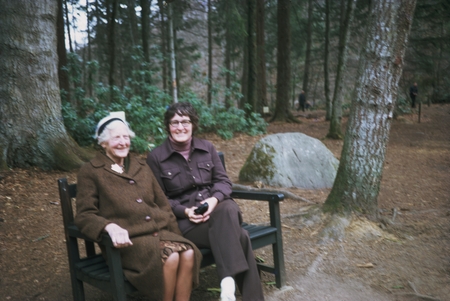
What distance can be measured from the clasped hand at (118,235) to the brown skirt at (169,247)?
274 millimetres

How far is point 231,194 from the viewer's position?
378 cm

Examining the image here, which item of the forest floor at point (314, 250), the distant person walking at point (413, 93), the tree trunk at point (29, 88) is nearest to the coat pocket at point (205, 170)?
the forest floor at point (314, 250)

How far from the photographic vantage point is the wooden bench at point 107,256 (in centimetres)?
273

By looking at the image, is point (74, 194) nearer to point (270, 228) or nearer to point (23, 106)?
point (270, 228)

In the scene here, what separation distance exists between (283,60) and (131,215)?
14.7 m

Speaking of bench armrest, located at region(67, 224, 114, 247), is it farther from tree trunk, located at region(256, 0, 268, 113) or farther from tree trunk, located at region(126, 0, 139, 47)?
tree trunk, located at region(126, 0, 139, 47)

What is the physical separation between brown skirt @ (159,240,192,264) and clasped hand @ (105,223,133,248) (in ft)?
0.90

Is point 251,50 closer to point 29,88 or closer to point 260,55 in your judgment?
point 260,55

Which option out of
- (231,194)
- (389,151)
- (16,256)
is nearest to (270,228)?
(231,194)

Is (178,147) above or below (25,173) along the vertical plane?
above

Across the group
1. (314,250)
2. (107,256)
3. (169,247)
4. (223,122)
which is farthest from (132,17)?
(107,256)

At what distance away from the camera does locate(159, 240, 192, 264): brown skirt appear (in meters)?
2.94

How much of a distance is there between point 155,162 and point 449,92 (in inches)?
1098

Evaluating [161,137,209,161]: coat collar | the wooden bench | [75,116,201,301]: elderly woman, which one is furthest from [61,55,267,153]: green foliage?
[75,116,201,301]: elderly woman
